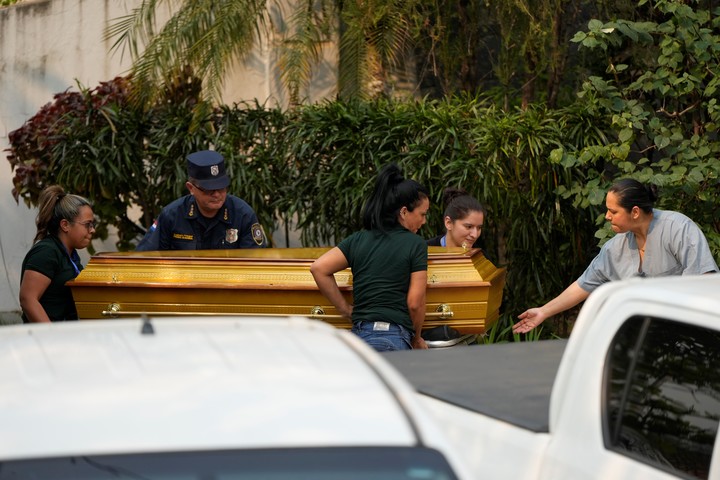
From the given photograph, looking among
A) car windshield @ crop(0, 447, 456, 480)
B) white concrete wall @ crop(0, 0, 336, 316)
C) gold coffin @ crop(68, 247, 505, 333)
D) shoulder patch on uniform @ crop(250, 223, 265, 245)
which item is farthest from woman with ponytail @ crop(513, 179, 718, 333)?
white concrete wall @ crop(0, 0, 336, 316)

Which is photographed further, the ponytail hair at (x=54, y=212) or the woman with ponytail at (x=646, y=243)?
the ponytail hair at (x=54, y=212)

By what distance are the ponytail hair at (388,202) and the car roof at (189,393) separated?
104 inches

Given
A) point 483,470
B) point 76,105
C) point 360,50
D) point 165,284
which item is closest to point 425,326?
point 165,284

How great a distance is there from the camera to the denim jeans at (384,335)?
5305 mm

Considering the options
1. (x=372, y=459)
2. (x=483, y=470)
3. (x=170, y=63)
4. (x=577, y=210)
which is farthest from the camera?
(x=170, y=63)

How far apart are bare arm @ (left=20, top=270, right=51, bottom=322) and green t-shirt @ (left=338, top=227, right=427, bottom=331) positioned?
4.72 feet

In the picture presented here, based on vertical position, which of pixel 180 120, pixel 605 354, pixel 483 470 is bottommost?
pixel 483 470

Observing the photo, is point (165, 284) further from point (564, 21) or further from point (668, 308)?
point (564, 21)

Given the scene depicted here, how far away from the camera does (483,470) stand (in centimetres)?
339

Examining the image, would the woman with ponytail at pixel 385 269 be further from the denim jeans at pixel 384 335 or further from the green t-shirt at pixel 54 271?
the green t-shirt at pixel 54 271

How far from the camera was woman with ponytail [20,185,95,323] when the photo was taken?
559cm

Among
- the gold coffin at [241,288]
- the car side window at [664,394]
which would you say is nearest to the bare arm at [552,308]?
the gold coffin at [241,288]

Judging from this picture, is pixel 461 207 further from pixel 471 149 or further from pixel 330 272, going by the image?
pixel 471 149

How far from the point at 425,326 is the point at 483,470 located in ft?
7.49
